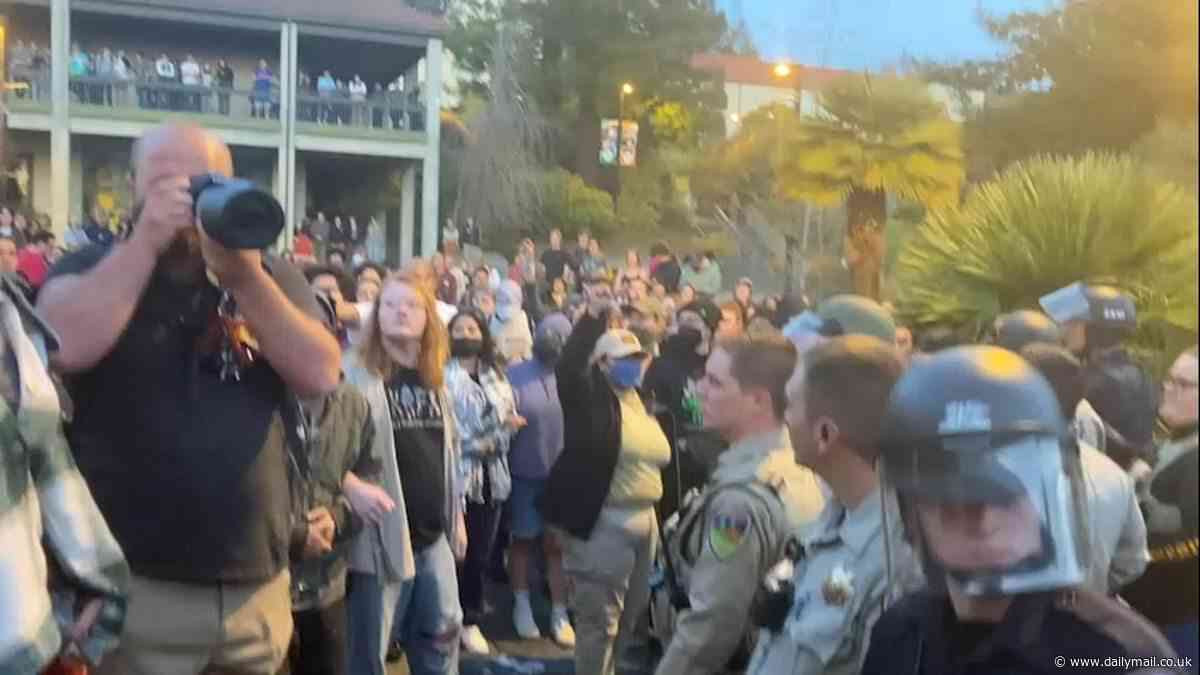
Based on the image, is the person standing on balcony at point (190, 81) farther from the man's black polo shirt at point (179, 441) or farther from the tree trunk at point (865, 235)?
the tree trunk at point (865, 235)

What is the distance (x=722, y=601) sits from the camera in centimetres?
205

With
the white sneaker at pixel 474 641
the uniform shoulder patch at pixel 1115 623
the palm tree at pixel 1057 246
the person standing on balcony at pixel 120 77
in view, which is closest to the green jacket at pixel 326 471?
the white sneaker at pixel 474 641

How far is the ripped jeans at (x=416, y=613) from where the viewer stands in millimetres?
1998

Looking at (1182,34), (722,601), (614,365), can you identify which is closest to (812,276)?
Result: (614,365)

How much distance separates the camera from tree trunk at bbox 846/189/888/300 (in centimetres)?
210

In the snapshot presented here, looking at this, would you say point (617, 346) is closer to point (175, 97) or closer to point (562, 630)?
point (562, 630)

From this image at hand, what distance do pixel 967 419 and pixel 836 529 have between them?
0.44 m

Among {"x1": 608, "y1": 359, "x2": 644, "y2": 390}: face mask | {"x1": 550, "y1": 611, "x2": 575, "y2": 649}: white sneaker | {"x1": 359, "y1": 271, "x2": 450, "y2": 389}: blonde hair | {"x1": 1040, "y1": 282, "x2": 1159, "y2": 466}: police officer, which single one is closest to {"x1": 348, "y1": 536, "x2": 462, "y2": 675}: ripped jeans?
{"x1": 550, "y1": 611, "x2": 575, "y2": 649}: white sneaker

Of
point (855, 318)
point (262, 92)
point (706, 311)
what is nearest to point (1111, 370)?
point (855, 318)

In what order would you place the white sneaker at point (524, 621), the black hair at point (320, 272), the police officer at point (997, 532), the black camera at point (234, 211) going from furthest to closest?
the white sneaker at point (524, 621)
the black hair at point (320, 272)
the black camera at point (234, 211)
the police officer at point (997, 532)

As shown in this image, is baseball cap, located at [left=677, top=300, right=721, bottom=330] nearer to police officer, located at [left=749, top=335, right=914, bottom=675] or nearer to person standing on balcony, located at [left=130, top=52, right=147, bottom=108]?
police officer, located at [left=749, top=335, right=914, bottom=675]

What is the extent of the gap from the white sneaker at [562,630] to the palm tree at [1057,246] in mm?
711

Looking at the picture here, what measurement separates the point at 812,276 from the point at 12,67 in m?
1.14

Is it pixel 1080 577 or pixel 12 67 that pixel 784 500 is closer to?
pixel 1080 577
